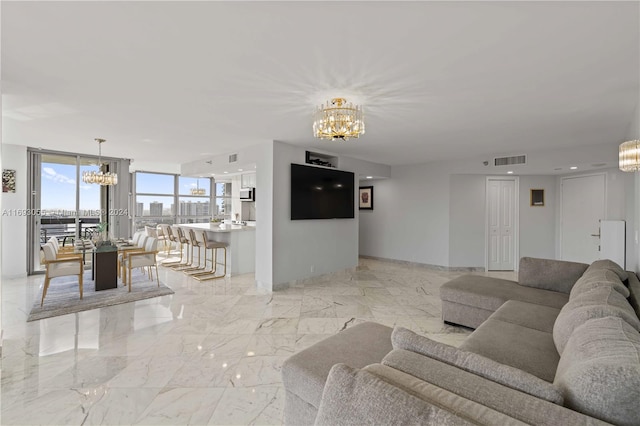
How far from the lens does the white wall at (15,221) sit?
5.51 metres

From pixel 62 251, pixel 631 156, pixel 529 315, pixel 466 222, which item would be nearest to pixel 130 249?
pixel 62 251

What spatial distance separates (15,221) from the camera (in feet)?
18.4

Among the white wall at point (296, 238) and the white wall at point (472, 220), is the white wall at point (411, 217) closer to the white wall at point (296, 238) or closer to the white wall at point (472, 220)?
the white wall at point (472, 220)

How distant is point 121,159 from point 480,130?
755cm

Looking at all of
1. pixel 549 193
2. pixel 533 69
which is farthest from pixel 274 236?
pixel 549 193

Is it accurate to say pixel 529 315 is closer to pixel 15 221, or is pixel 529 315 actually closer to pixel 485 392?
pixel 485 392

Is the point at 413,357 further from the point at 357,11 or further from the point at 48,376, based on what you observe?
the point at 48,376

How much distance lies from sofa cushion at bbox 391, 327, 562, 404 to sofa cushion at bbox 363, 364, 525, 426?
0.28 meters

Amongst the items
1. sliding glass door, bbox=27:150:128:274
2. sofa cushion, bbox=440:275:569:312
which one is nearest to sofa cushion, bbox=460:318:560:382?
sofa cushion, bbox=440:275:569:312

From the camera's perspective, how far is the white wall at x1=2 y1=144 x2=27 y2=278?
551cm

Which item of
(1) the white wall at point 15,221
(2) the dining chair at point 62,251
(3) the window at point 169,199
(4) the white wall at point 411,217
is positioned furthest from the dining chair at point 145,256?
(4) the white wall at point 411,217

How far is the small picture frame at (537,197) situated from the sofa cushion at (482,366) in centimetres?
660

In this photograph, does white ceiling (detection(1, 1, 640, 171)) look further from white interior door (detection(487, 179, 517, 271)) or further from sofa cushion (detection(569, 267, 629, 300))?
white interior door (detection(487, 179, 517, 271))

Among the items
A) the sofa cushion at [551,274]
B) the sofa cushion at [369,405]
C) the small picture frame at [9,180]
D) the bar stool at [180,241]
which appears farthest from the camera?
the bar stool at [180,241]
